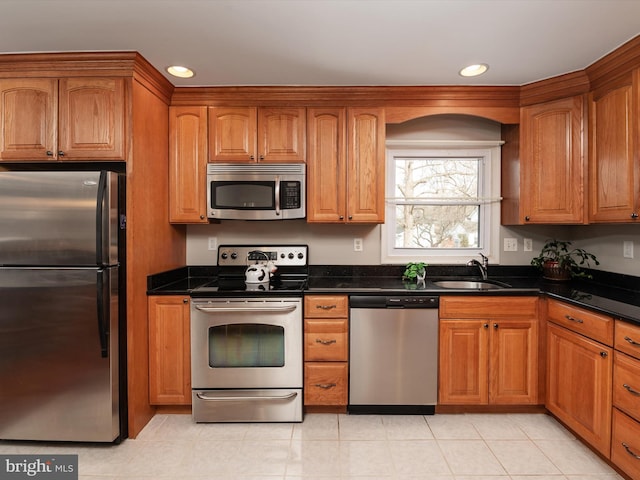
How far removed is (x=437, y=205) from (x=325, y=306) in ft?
4.49

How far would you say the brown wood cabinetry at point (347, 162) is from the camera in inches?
105

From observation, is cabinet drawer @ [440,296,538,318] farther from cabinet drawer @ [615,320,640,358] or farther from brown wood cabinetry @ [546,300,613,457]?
cabinet drawer @ [615,320,640,358]

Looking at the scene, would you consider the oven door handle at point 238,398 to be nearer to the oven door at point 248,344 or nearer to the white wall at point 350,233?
the oven door at point 248,344

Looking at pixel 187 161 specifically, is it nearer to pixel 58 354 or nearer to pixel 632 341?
pixel 58 354

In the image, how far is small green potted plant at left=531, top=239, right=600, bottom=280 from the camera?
2.73m

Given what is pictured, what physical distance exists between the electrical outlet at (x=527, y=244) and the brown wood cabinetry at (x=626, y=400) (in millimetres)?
1240

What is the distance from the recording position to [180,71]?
2.40 meters

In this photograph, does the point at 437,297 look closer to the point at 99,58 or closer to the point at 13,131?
the point at 99,58

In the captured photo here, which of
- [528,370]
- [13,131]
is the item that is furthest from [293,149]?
[528,370]

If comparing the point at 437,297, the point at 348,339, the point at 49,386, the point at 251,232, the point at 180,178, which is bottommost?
the point at 49,386

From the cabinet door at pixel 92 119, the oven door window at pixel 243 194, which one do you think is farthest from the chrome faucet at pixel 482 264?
the cabinet door at pixel 92 119

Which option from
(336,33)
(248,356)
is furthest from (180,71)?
(248,356)

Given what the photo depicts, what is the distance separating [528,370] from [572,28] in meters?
2.06

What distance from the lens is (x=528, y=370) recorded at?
2.41m
